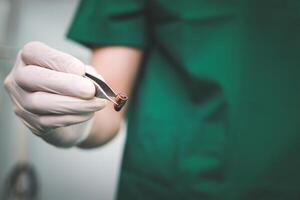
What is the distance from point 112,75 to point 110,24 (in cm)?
8

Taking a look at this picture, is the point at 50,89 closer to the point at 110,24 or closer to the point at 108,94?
the point at 108,94

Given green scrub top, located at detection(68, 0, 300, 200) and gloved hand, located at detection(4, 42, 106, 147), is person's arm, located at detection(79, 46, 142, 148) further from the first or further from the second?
gloved hand, located at detection(4, 42, 106, 147)

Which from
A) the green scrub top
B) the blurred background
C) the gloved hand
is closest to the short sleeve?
the green scrub top

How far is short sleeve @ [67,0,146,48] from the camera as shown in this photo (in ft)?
1.92

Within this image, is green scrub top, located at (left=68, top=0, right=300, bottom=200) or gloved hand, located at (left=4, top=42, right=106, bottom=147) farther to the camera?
green scrub top, located at (left=68, top=0, right=300, bottom=200)

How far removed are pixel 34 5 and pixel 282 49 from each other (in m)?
0.65

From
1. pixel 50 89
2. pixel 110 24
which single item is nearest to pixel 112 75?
pixel 110 24

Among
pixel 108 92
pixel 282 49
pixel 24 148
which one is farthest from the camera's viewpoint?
pixel 24 148

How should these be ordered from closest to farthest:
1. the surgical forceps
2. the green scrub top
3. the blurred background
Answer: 1. the surgical forceps
2. the green scrub top
3. the blurred background

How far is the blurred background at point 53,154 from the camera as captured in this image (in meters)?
0.95

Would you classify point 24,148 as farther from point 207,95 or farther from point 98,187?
point 207,95

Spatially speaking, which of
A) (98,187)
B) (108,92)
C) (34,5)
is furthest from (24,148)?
(108,92)

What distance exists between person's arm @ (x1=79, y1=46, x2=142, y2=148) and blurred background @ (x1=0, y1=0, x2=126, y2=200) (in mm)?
359

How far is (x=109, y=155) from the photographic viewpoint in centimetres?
108
